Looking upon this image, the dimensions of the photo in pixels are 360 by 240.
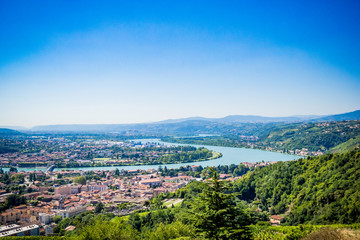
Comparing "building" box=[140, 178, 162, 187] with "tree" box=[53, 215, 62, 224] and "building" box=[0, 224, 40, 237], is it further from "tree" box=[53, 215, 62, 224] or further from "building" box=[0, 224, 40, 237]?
"building" box=[0, 224, 40, 237]

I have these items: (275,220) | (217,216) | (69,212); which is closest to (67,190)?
(69,212)

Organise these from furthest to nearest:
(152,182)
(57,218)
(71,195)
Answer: (152,182), (71,195), (57,218)

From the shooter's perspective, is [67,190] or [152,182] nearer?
[67,190]

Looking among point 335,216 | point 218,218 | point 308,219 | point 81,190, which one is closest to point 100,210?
point 81,190

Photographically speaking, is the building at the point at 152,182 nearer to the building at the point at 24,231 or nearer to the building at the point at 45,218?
the building at the point at 45,218

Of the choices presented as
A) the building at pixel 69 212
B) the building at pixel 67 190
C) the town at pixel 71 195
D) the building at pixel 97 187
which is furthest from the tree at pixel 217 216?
the building at pixel 97 187

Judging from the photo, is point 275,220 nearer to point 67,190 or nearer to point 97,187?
point 97,187

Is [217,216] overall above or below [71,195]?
above

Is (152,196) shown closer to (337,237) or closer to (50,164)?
(337,237)

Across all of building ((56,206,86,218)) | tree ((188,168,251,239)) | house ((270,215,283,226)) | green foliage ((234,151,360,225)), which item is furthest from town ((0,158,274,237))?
tree ((188,168,251,239))
